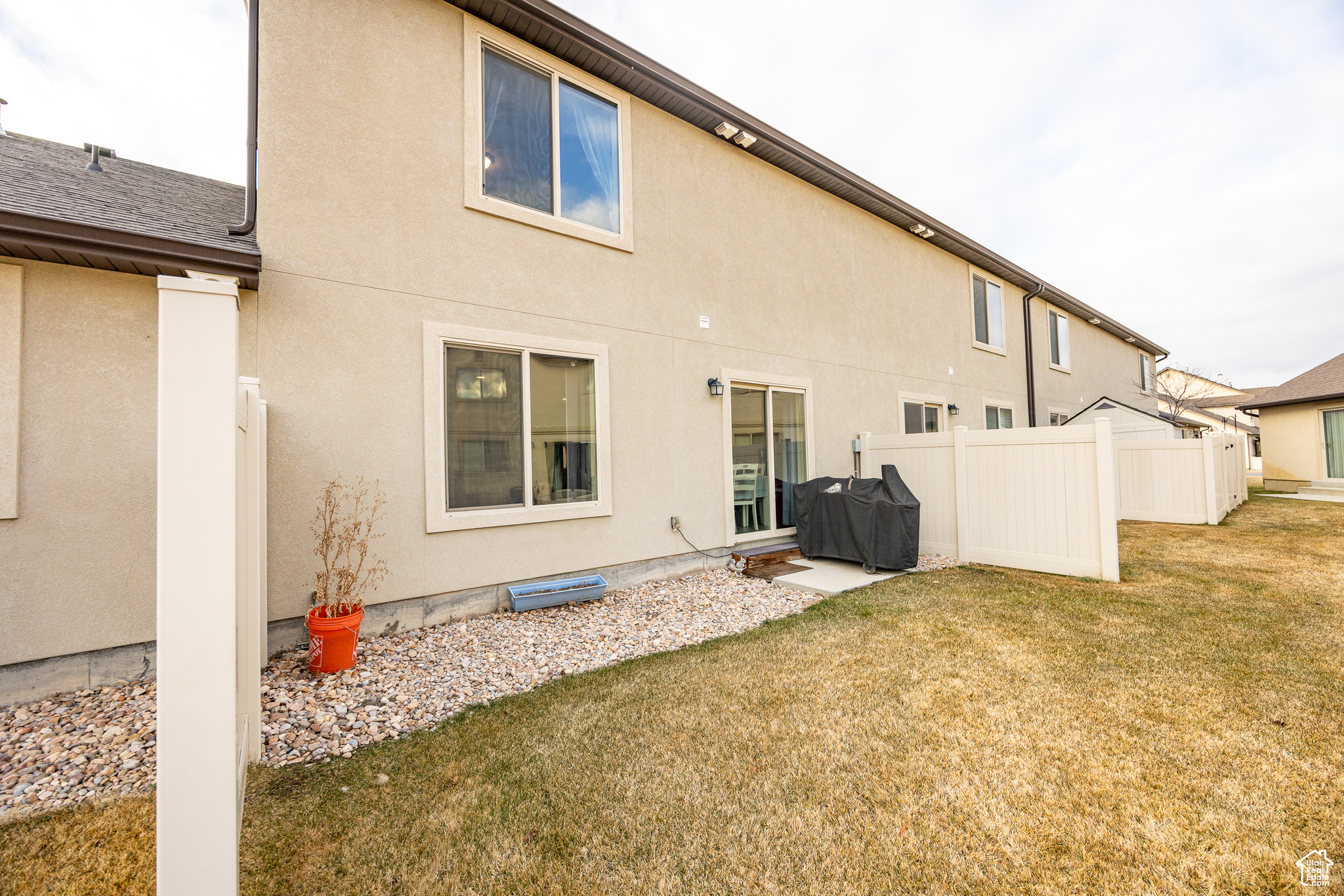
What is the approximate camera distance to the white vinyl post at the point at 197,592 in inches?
56.9

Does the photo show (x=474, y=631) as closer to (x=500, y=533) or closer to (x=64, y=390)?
(x=500, y=533)

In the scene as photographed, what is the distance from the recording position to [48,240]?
311 centimetres

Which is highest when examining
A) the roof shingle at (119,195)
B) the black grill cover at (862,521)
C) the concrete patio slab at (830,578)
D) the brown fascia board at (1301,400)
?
the roof shingle at (119,195)

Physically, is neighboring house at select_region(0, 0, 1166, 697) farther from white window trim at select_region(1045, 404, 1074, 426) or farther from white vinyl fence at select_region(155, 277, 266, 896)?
white window trim at select_region(1045, 404, 1074, 426)

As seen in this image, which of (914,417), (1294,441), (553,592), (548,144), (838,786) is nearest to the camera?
(838,786)

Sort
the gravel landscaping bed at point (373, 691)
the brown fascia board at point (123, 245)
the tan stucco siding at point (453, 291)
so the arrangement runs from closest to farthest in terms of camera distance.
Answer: the gravel landscaping bed at point (373, 691) → the brown fascia board at point (123, 245) → the tan stucco siding at point (453, 291)

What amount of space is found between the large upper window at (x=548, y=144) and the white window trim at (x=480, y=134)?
0.05 metres

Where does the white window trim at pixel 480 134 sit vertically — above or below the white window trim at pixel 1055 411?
above

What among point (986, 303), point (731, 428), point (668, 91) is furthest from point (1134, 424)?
point (668, 91)

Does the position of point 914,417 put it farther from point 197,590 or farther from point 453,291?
point 197,590

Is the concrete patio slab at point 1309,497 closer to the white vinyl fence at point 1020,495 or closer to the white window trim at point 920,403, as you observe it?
the white window trim at point 920,403

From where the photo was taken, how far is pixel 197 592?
1494 millimetres

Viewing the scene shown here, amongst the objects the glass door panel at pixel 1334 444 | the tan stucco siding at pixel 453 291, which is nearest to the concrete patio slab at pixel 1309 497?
the glass door panel at pixel 1334 444

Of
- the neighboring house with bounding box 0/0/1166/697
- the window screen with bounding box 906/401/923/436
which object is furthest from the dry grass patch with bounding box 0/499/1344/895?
the window screen with bounding box 906/401/923/436
